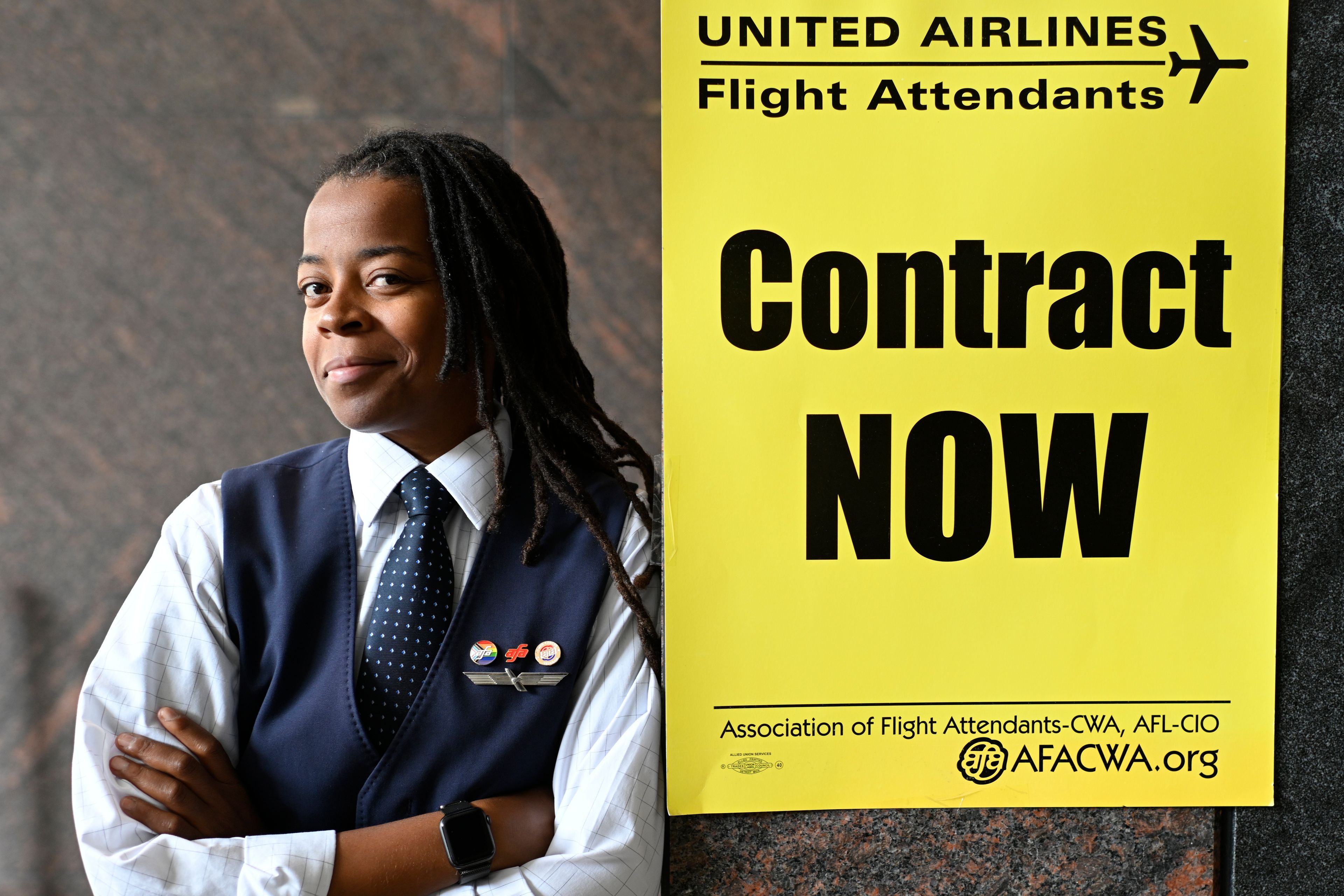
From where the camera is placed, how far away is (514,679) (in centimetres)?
105

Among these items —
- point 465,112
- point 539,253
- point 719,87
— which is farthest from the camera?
point 465,112

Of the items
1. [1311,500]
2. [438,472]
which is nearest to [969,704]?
[1311,500]

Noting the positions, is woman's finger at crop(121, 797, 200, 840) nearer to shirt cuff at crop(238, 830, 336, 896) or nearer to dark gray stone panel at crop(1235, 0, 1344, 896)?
shirt cuff at crop(238, 830, 336, 896)

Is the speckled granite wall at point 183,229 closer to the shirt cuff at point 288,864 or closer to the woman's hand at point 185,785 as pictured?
the woman's hand at point 185,785

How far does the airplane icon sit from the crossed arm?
1094mm

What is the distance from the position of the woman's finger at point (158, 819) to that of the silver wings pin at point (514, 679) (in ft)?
1.13

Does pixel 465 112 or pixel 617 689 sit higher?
pixel 465 112

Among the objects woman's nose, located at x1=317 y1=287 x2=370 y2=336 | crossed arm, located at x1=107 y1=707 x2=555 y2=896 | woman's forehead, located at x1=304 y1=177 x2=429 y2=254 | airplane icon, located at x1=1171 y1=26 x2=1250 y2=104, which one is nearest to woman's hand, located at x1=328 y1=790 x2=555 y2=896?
crossed arm, located at x1=107 y1=707 x2=555 y2=896

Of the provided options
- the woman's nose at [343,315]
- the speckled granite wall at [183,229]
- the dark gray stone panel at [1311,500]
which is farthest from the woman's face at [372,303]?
the speckled granite wall at [183,229]

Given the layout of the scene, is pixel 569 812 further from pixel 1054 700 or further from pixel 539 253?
pixel 539 253

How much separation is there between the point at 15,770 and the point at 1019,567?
2.81m

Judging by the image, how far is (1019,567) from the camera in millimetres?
1040

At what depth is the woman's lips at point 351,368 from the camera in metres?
1.07

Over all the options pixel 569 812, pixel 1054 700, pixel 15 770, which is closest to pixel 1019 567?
pixel 1054 700
